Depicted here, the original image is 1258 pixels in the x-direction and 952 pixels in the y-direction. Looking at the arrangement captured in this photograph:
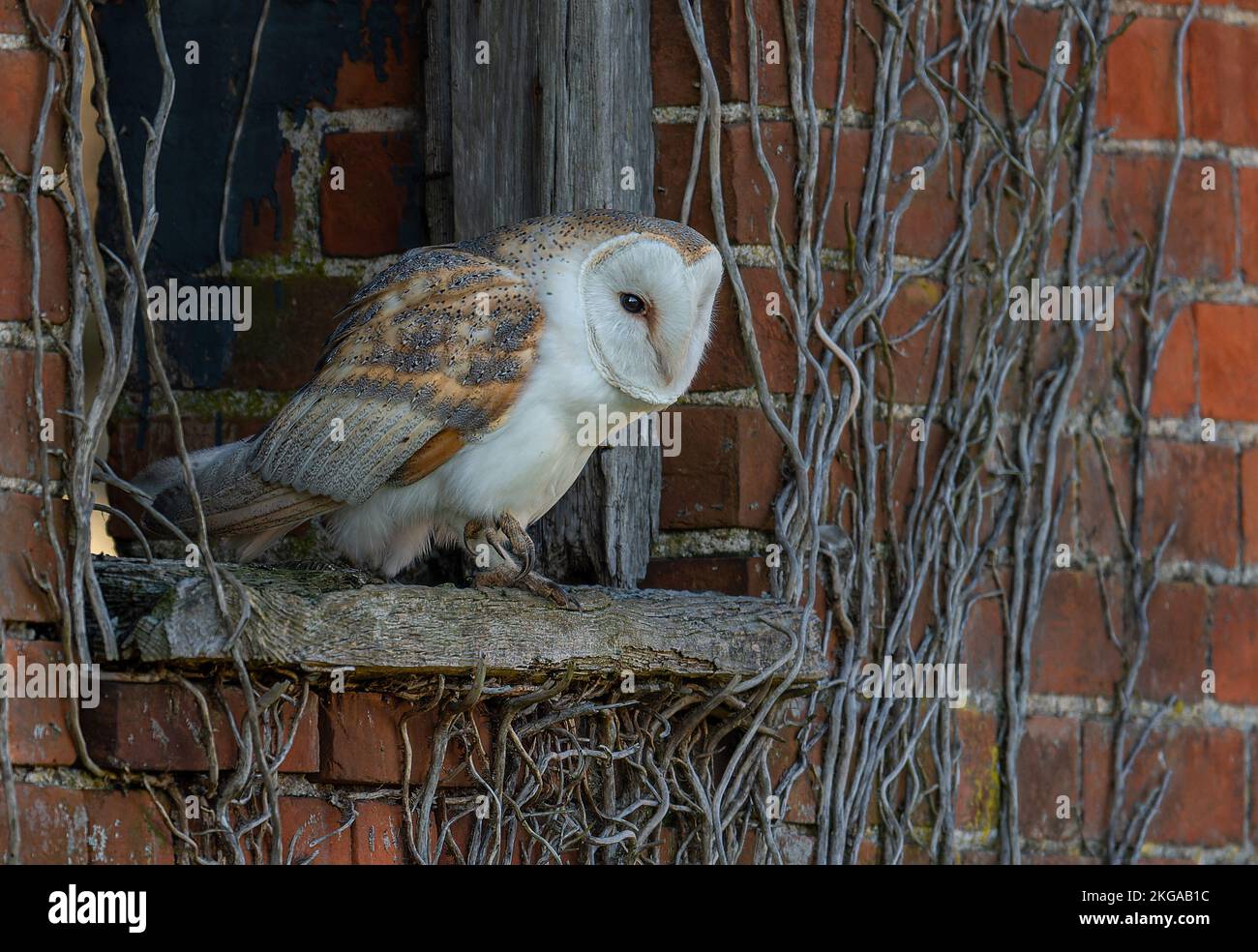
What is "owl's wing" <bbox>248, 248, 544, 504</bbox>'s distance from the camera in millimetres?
2189

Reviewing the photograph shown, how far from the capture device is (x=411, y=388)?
2.19 m

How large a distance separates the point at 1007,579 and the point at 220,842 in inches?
48.2

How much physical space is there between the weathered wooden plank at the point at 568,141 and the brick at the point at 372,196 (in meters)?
0.10

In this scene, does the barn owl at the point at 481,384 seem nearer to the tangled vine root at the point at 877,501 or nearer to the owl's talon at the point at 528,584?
the owl's talon at the point at 528,584

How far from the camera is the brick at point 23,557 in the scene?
1.84 metres

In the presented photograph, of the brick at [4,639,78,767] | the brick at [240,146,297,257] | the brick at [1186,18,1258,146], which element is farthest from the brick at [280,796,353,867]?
the brick at [1186,18,1258,146]

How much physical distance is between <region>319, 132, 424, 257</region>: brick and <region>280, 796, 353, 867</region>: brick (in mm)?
875

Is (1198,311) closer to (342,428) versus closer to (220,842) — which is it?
(342,428)

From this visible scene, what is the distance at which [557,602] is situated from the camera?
85.4 inches

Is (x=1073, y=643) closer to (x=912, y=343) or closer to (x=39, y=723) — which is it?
(x=912, y=343)

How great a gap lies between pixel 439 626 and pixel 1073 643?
41.8 inches

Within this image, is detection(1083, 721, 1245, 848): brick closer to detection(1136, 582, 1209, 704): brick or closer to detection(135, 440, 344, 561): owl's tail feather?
detection(1136, 582, 1209, 704): brick

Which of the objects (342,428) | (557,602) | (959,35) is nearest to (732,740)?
(557,602)

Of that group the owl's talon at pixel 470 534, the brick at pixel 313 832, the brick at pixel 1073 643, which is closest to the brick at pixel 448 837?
the brick at pixel 313 832
